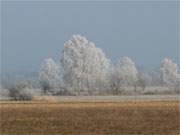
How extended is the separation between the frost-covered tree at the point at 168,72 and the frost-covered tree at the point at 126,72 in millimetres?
4509

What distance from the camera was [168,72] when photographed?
11981 cm

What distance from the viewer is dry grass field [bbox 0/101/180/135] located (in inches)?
1607

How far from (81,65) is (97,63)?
2.40 metres

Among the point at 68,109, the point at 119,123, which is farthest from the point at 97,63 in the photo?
the point at 119,123

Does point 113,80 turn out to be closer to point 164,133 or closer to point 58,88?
point 58,88

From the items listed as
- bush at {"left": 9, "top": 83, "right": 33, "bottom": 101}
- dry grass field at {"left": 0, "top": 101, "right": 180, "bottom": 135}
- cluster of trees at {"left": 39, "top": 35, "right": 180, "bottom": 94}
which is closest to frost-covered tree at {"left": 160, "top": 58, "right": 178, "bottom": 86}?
cluster of trees at {"left": 39, "top": 35, "right": 180, "bottom": 94}

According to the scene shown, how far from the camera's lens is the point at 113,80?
113 metres

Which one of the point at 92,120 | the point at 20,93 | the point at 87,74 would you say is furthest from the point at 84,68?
the point at 92,120

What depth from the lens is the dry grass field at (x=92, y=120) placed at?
134ft

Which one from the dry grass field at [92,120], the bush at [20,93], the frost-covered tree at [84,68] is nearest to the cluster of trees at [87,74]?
the frost-covered tree at [84,68]

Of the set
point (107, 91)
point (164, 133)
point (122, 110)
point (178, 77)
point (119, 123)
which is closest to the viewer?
point (164, 133)

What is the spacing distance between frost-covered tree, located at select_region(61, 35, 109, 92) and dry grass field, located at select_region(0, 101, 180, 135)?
55452 millimetres

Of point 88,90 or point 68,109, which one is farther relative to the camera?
point 88,90

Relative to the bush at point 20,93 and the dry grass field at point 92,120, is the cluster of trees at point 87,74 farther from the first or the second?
the dry grass field at point 92,120
